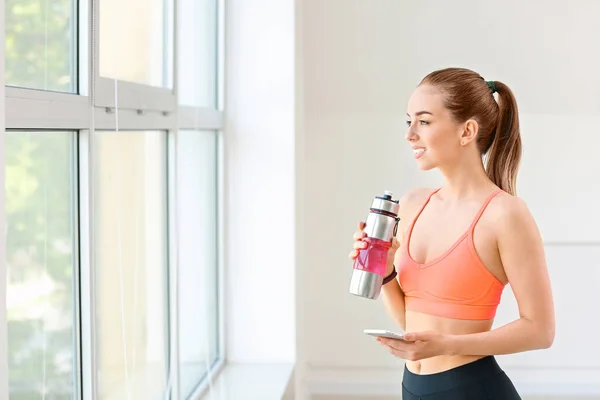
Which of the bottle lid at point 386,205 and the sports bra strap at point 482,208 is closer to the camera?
the bottle lid at point 386,205

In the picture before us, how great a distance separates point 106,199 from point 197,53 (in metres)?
0.85

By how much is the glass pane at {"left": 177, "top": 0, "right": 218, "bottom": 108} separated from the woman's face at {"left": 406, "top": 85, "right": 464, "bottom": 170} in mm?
587

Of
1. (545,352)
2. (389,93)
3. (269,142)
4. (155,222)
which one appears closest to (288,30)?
(269,142)

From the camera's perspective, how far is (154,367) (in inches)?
75.0

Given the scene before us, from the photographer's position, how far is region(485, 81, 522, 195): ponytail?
5.68ft

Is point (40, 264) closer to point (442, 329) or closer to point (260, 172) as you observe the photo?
point (442, 329)

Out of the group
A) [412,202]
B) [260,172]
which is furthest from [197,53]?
[412,202]

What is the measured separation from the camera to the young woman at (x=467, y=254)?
1.63 m

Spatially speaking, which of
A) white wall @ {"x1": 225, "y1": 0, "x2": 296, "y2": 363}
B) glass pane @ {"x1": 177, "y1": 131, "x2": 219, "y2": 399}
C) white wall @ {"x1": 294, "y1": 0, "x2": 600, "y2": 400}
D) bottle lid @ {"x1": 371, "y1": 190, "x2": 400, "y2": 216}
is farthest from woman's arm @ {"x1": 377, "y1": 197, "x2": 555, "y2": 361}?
white wall @ {"x1": 294, "y1": 0, "x2": 600, "y2": 400}

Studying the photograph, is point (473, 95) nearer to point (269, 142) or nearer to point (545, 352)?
point (269, 142)

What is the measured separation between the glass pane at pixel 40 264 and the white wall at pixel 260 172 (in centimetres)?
127

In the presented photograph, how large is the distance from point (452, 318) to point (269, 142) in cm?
111

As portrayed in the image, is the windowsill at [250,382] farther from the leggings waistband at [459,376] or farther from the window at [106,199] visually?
the leggings waistband at [459,376]

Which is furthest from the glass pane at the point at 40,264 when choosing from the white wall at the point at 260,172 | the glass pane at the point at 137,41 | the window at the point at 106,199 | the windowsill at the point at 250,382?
the white wall at the point at 260,172
